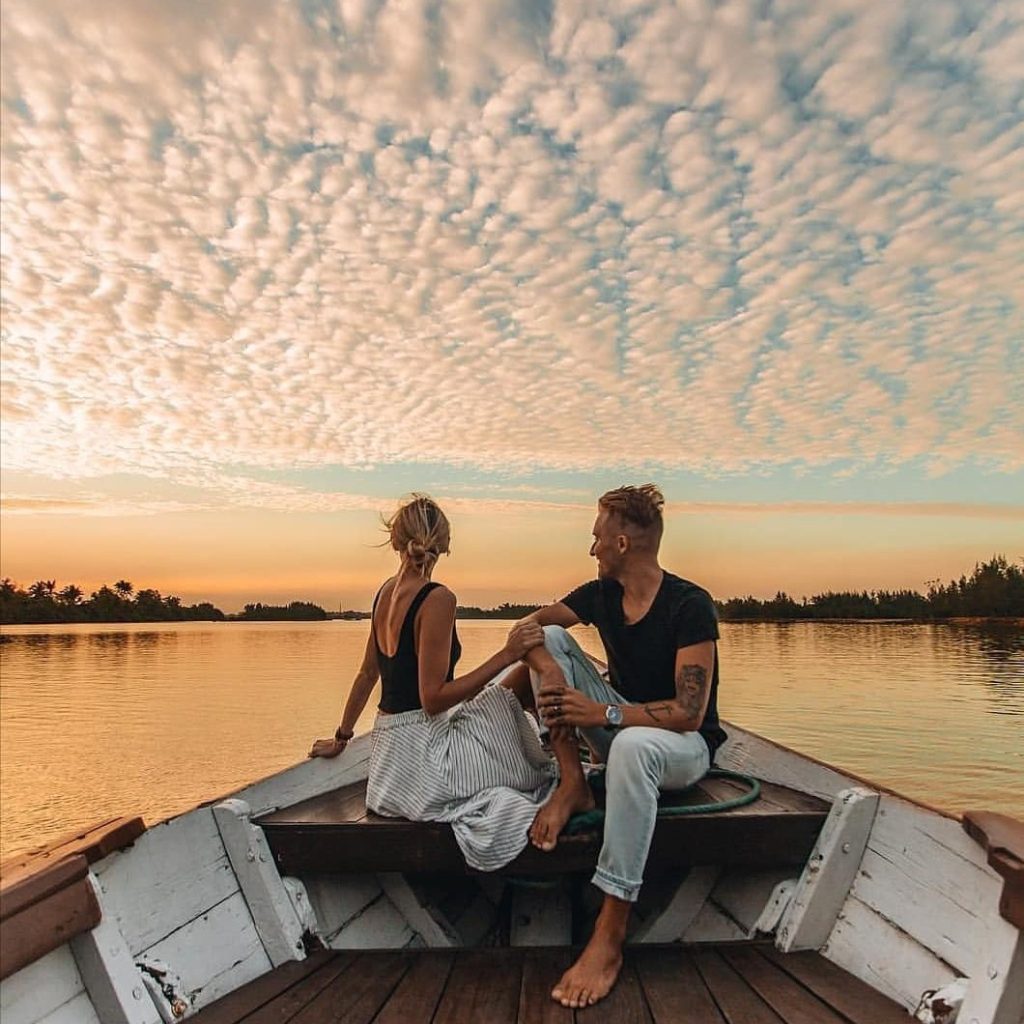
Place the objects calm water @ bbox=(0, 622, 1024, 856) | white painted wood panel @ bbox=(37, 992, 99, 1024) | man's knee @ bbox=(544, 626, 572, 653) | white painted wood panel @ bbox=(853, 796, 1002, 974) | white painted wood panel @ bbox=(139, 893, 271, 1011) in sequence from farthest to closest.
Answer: calm water @ bbox=(0, 622, 1024, 856) < man's knee @ bbox=(544, 626, 572, 653) < white painted wood panel @ bbox=(139, 893, 271, 1011) < white painted wood panel @ bbox=(853, 796, 1002, 974) < white painted wood panel @ bbox=(37, 992, 99, 1024)

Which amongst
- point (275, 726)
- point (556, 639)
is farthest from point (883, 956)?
point (275, 726)

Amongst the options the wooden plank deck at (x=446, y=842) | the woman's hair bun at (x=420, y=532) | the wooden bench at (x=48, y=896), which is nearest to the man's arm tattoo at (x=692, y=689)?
the wooden plank deck at (x=446, y=842)

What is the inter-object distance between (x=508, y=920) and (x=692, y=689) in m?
1.18

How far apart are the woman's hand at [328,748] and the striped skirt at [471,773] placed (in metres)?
0.48

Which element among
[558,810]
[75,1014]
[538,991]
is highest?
[558,810]

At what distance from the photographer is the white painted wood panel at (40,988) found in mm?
1897

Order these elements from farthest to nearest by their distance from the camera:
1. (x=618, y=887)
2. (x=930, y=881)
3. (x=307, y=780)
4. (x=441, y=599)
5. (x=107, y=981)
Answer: (x=307, y=780), (x=441, y=599), (x=618, y=887), (x=930, y=881), (x=107, y=981)

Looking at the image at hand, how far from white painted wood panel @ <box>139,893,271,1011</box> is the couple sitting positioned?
53cm

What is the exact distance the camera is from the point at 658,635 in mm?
3135

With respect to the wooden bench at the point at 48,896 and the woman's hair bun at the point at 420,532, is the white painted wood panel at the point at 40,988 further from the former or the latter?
the woman's hair bun at the point at 420,532

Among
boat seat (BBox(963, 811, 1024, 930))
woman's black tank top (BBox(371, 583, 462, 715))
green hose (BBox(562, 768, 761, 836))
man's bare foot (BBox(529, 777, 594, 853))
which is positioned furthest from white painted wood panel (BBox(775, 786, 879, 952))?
woman's black tank top (BBox(371, 583, 462, 715))

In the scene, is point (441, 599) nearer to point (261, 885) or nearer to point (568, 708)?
point (568, 708)

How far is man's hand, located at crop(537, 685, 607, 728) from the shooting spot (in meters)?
2.94

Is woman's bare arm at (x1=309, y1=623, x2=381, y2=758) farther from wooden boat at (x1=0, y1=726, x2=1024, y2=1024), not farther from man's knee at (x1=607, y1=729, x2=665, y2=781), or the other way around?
man's knee at (x1=607, y1=729, x2=665, y2=781)
